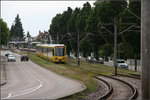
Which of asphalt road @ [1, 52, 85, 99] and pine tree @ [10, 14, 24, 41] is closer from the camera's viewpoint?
asphalt road @ [1, 52, 85, 99]

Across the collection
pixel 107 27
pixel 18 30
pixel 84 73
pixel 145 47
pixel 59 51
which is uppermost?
pixel 18 30

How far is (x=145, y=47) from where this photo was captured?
844 cm

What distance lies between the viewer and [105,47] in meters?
59.8

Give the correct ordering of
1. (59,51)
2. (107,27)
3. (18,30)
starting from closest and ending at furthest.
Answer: (59,51)
(107,27)
(18,30)

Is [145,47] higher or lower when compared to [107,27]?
lower

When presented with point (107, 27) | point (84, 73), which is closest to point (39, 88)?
point (84, 73)

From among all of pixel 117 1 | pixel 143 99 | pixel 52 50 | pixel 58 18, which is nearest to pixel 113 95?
pixel 143 99

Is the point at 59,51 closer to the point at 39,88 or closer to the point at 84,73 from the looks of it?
the point at 84,73

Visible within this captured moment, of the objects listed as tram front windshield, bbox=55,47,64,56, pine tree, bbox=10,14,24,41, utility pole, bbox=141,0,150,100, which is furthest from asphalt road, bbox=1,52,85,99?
pine tree, bbox=10,14,24,41

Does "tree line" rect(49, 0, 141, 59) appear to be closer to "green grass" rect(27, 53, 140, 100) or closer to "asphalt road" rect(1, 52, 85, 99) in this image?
"green grass" rect(27, 53, 140, 100)

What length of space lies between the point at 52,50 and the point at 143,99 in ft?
143

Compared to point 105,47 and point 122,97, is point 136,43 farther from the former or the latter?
point 122,97

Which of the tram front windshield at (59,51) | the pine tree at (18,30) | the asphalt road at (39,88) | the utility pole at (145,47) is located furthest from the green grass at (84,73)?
the pine tree at (18,30)

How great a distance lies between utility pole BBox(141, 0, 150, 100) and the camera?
27.3 ft
